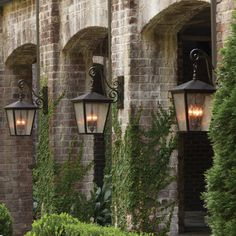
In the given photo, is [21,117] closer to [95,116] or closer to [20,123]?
[20,123]

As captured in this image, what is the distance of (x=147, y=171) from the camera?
36.9 ft

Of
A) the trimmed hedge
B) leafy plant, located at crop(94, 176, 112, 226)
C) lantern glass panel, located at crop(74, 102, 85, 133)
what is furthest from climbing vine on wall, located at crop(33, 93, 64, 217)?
lantern glass panel, located at crop(74, 102, 85, 133)

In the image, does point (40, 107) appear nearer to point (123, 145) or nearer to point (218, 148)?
point (123, 145)

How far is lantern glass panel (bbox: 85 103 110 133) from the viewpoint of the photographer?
1066 centimetres

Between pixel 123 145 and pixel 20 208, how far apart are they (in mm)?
6020

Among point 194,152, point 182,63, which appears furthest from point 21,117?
point 194,152

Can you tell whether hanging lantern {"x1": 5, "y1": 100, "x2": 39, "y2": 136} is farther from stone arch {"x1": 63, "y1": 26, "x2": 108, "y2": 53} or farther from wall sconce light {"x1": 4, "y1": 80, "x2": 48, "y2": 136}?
stone arch {"x1": 63, "y1": 26, "x2": 108, "y2": 53}

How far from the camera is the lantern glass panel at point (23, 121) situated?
12.8 m

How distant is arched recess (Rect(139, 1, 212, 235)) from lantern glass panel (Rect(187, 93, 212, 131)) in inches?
82.6

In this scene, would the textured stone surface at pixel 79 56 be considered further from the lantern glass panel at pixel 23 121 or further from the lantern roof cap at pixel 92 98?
the lantern glass panel at pixel 23 121

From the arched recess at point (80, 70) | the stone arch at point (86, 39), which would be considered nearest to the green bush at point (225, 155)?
the stone arch at point (86, 39)

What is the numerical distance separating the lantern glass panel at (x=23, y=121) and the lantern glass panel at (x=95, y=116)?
2.31m

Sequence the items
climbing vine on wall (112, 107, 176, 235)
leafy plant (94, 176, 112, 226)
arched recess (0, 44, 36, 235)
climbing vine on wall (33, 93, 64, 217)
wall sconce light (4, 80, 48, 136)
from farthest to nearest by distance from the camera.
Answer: arched recess (0, 44, 36, 235) → leafy plant (94, 176, 112, 226) → climbing vine on wall (33, 93, 64, 217) → wall sconce light (4, 80, 48, 136) → climbing vine on wall (112, 107, 176, 235)

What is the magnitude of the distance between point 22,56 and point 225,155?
9.94 metres
